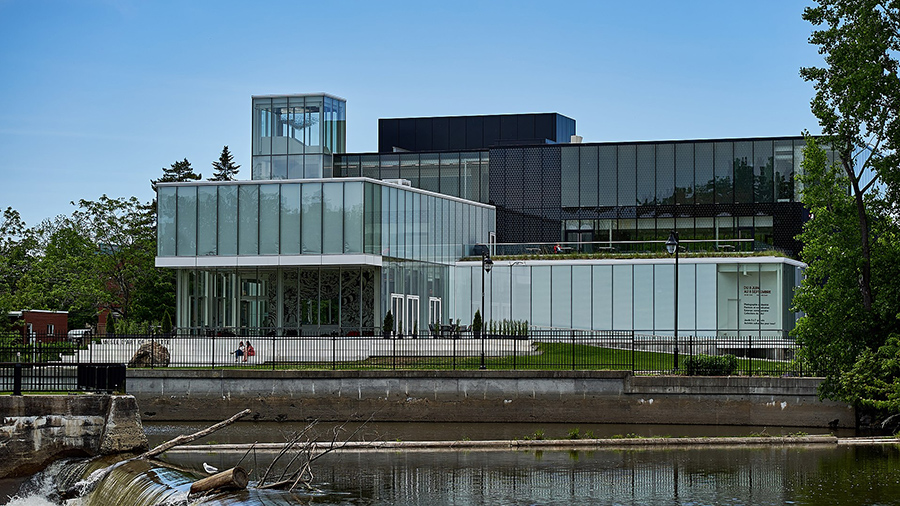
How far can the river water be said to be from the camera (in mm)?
22656

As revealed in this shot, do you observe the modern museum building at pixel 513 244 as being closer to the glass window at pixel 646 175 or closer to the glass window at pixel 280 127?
the glass window at pixel 646 175

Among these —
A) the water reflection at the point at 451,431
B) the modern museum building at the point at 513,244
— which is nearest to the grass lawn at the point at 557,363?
the water reflection at the point at 451,431

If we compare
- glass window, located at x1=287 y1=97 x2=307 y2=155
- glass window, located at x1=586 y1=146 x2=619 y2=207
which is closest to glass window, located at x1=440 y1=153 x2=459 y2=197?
glass window, located at x1=287 y1=97 x2=307 y2=155

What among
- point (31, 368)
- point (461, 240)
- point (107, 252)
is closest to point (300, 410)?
point (31, 368)

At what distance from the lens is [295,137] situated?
234ft

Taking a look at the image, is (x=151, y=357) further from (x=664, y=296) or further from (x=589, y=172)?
(x=589, y=172)

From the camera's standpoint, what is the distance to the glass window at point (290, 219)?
55.7 m

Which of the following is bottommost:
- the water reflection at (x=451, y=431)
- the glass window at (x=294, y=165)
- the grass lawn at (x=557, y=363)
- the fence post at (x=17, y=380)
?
the water reflection at (x=451, y=431)

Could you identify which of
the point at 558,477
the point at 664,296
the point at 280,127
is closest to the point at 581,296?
the point at 664,296

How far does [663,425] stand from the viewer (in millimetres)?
37500

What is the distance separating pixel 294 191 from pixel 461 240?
37.6ft

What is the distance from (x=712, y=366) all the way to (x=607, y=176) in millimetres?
29225

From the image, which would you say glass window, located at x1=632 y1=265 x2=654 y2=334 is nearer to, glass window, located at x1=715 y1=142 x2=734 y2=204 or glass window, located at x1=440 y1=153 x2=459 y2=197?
glass window, located at x1=715 y1=142 x2=734 y2=204

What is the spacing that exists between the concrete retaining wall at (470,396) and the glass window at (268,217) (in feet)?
56.7
